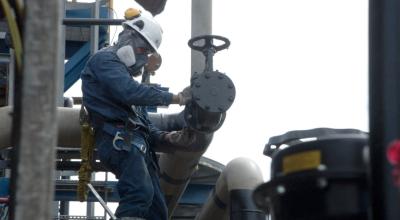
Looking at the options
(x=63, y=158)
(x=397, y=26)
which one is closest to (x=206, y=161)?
(x=63, y=158)

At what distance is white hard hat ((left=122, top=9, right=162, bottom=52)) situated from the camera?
7.59m

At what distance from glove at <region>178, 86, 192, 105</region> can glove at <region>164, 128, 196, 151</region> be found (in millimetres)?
726

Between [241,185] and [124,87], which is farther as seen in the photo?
[241,185]

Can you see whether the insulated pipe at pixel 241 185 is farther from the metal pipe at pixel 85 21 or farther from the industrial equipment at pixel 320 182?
the industrial equipment at pixel 320 182

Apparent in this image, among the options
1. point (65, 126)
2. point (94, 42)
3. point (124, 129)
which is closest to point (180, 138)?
point (124, 129)

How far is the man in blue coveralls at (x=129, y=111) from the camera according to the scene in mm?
7078

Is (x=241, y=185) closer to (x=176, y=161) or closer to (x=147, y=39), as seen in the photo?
(x=176, y=161)

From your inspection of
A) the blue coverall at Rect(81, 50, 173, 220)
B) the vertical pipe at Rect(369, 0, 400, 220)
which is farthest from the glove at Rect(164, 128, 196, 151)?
the vertical pipe at Rect(369, 0, 400, 220)

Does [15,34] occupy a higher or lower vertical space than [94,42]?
lower

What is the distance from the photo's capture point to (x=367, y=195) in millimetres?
2664

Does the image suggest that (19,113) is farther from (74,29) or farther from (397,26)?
(74,29)

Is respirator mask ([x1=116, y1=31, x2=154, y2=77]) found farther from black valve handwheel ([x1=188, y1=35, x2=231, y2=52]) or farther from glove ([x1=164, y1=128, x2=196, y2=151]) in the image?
glove ([x1=164, y1=128, x2=196, y2=151])

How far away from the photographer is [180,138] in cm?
796

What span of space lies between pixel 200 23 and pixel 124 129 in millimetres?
1261
